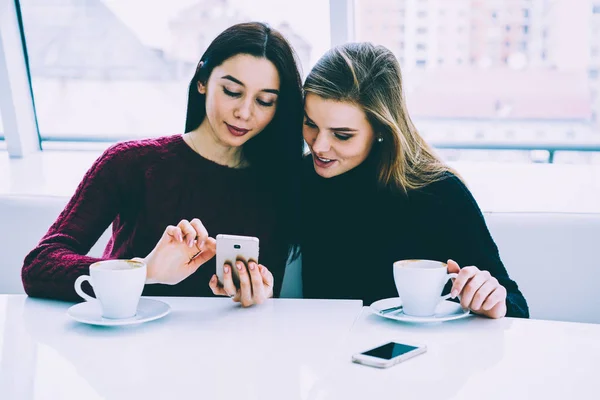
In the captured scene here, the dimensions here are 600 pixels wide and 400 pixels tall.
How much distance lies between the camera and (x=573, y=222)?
204 centimetres

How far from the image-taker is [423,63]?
10.0 feet

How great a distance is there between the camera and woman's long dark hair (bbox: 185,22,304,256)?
1838mm

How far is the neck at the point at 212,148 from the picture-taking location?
195 cm

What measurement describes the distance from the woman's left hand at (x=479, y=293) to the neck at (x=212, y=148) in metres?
0.79

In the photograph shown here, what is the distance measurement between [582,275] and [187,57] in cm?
193

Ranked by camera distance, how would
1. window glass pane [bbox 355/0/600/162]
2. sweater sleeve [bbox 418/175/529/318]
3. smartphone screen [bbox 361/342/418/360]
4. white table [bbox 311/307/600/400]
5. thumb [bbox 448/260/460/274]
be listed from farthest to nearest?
window glass pane [bbox 355/0/600/162] < sweater sleeve [bbox 418/175/529/318] < thumb [bbox 448/260/460/274] < smartphone screen [bbox 361/342/418/360] < white table [bbox 311/307/600/400]

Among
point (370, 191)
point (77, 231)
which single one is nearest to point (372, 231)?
point (370, 191)

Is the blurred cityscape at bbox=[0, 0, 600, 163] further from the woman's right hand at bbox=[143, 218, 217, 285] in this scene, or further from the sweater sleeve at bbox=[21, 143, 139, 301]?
the woman's right hand at bbox=[143, 218, 217, 285]

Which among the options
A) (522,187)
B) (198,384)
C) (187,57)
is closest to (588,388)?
(198,384)

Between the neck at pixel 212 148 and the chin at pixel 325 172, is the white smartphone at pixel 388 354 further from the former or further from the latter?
the neck at pixel 212 148

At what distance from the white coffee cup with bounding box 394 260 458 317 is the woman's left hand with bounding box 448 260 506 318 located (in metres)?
0.02

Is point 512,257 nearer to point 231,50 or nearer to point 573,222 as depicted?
point 573,222

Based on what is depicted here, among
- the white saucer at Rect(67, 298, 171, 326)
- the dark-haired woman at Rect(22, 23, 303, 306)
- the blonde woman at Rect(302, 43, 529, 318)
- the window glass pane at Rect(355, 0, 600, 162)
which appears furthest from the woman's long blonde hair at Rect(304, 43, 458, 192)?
the window glass pane at Rect(355, 0, 600, 162)

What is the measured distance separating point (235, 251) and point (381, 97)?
60 centimetres
